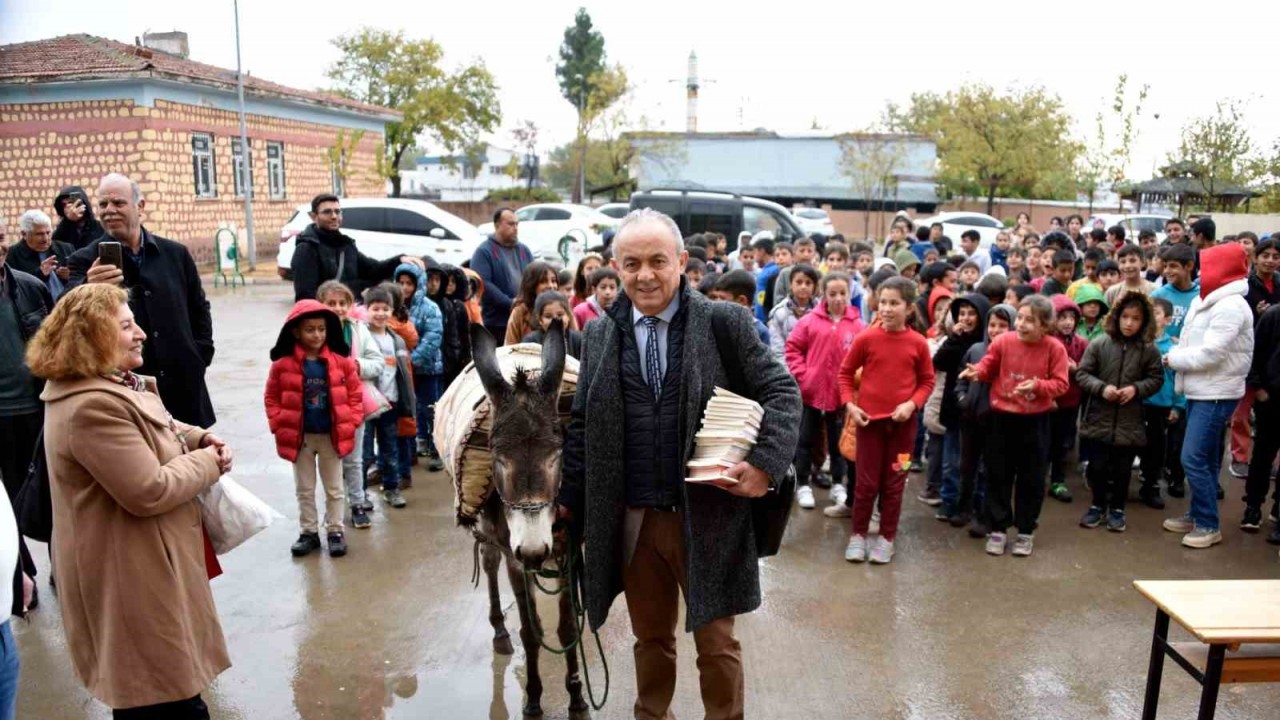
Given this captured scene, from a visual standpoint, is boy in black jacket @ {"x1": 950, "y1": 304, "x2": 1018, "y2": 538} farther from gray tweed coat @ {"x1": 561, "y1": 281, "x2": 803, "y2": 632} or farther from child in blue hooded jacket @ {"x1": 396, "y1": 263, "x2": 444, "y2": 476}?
child in blue hooded jacket @ {"x1": 396, "y1": 263, "x2": 444, "y2": 476}

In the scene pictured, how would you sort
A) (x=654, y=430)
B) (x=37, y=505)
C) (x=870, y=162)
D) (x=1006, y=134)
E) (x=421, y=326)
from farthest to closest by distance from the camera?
(x=870, y=162), (x=1006, y=134), (x=421, y=326), (x=37, y=505), (x=654, y=430)

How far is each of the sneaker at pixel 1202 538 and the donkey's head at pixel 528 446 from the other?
4873 millimetres

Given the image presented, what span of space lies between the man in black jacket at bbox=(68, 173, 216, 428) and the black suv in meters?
12.6

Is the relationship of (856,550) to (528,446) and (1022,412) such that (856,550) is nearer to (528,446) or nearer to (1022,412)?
(1022,412)

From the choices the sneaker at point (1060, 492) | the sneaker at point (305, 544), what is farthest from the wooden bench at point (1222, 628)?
the sneaker at point (305, 544)

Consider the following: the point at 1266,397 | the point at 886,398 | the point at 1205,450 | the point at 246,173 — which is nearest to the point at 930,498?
the point at 886,398

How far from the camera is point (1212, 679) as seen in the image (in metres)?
A: 3.23

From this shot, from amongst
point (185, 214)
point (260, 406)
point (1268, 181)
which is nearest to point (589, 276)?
point (260, 406)

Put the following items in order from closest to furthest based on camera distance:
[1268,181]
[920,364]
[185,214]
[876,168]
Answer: [920,364], [1268,181], [185,214], [876,168]

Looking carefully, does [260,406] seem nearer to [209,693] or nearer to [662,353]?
[209,693]

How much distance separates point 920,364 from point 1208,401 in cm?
198

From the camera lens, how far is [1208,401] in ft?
19.0

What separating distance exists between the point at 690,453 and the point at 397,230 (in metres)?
14.7

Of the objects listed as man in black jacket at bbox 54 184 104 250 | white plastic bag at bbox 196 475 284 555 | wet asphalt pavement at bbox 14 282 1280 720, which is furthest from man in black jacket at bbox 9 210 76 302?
white plastic bag at bbox 196 475 284 555
